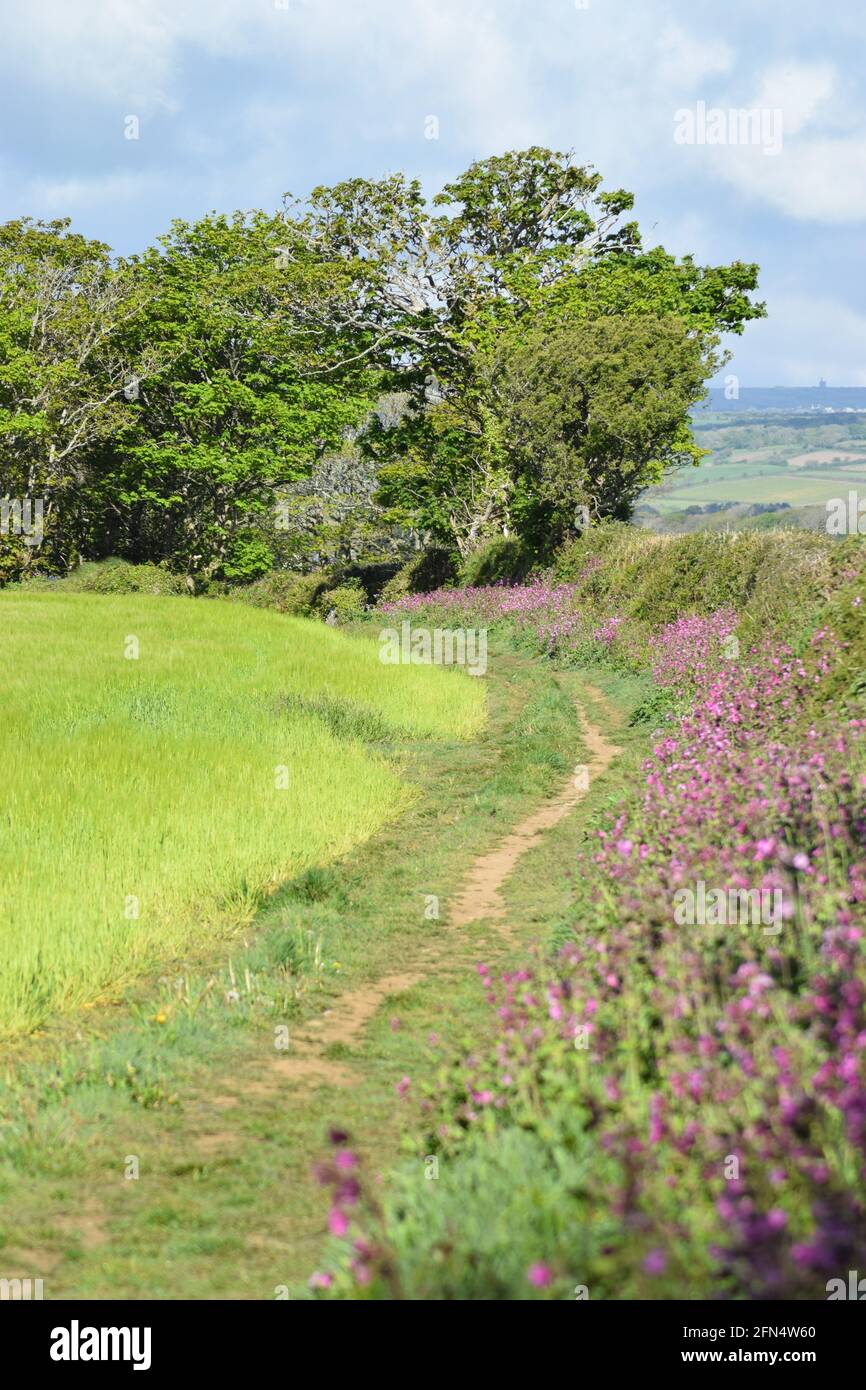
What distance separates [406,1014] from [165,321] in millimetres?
44526

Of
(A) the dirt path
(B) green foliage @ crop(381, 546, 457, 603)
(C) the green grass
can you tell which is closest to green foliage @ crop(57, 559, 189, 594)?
(B) green foliage @ crop(381, 546, 457, 603)

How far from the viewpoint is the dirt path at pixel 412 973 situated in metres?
6.41

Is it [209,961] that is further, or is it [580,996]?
[209,961]

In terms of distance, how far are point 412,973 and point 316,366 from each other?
1645 inches

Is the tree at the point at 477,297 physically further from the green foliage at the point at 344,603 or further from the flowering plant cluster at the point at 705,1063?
the flowering plant cluster at the point at 705,1063

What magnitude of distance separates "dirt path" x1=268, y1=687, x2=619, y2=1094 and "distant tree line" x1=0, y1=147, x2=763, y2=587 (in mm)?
22440

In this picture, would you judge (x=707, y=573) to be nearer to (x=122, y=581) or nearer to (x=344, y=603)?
(x=344, y=603)

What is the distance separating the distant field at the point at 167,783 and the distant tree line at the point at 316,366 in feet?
53.4

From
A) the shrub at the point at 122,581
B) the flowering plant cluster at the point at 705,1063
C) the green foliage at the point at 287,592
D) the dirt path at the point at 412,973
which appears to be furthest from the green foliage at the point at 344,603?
the flowering plant cluster at the point at 705,1063

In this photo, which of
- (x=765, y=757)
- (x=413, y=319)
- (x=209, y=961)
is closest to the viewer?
(x=209, y=961)

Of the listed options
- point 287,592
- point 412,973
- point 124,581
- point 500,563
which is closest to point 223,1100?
point 412,973

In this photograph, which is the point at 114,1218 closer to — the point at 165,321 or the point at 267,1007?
the point at 267,1007
